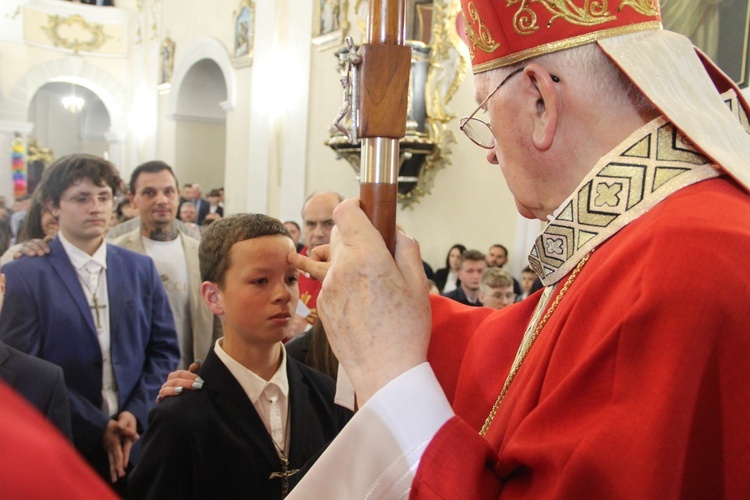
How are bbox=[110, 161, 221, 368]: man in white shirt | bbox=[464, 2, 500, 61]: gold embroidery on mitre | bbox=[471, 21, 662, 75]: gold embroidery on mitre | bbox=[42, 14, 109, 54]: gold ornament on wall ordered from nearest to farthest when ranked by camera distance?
1. bbox=[471, 21, 662, 75]: gold embroidery on mitre
2. bbox=[464, 2, 500, 61]: gold embroidery on mitre
3. bbox=[110, 161, 221, 368]: man in white shirt
4. bbox=[42, 14, 109, 54]: gold ornament on wall

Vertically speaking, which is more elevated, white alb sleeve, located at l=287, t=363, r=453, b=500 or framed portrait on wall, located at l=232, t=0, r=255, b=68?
framed portrait on wall, located at l=232, t=0, r=255, b=68

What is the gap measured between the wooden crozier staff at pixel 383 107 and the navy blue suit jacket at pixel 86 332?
1.95 metres

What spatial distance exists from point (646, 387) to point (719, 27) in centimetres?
373

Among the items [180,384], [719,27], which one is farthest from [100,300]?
[719,27]

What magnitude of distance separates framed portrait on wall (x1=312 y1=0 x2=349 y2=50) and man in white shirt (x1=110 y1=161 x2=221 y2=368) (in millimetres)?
4814

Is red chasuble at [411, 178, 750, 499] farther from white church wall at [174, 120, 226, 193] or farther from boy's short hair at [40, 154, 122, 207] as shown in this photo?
white church wall at [174, 120, 226, 193]

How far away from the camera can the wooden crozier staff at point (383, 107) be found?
117cm

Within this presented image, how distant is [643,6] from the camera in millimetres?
1159

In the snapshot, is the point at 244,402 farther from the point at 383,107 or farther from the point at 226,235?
the point at 383,107

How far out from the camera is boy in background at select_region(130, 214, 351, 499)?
1670 millimetres

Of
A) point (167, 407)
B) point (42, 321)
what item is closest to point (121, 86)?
point (42, 321)

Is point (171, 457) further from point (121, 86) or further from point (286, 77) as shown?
point (121, 86)

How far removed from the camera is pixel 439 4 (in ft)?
22.2

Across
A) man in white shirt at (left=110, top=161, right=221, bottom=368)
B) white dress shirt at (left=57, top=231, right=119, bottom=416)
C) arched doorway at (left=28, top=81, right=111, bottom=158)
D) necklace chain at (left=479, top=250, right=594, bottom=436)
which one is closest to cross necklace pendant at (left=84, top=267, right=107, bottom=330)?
white dress shirt at (left=57, top=231, right=119, bottom=416)
